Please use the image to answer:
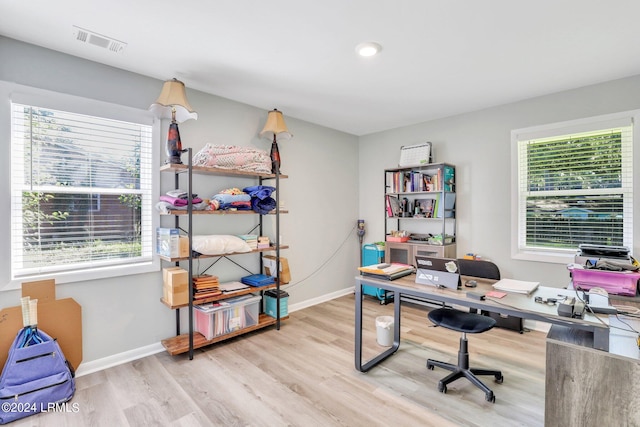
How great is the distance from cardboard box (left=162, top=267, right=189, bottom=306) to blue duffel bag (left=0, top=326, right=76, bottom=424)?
798mm

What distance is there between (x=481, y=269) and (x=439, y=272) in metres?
1.35

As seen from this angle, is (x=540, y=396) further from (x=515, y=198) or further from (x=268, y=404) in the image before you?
(x=515, y=198)

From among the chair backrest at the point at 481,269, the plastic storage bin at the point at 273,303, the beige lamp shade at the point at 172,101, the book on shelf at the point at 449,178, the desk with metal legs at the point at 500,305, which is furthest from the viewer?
the book on shelf at the point at 449,178

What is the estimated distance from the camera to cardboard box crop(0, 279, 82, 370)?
2113 mm

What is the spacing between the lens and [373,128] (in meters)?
4.59

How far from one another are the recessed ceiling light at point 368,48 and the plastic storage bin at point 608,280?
2235 mm

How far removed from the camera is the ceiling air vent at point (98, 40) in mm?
2135

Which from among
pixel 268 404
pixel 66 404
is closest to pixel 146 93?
pixel 66 404

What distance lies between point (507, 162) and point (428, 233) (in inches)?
51.5

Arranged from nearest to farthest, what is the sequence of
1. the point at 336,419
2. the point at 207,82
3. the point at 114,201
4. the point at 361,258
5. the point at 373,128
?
the point at 336,419, the point at 114,201, the point at 207,82, the point at 373,128, the point at 361,258

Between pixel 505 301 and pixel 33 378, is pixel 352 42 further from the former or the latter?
pixel 33 378

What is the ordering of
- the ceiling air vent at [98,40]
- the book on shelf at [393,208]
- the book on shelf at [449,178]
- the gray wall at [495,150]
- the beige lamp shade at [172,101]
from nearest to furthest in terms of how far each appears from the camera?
the ceiling air vent at [98,40]
the beige lamp shade at [172,101]
the gray wall at [495,150]
the book on shelf at [449,178]
the book on shelf at [393,208]

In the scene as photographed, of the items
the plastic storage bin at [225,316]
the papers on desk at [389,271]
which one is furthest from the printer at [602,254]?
the plastic storage bin at [225,316]

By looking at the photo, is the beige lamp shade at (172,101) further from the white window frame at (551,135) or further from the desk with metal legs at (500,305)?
the white window frame at (551,135)
